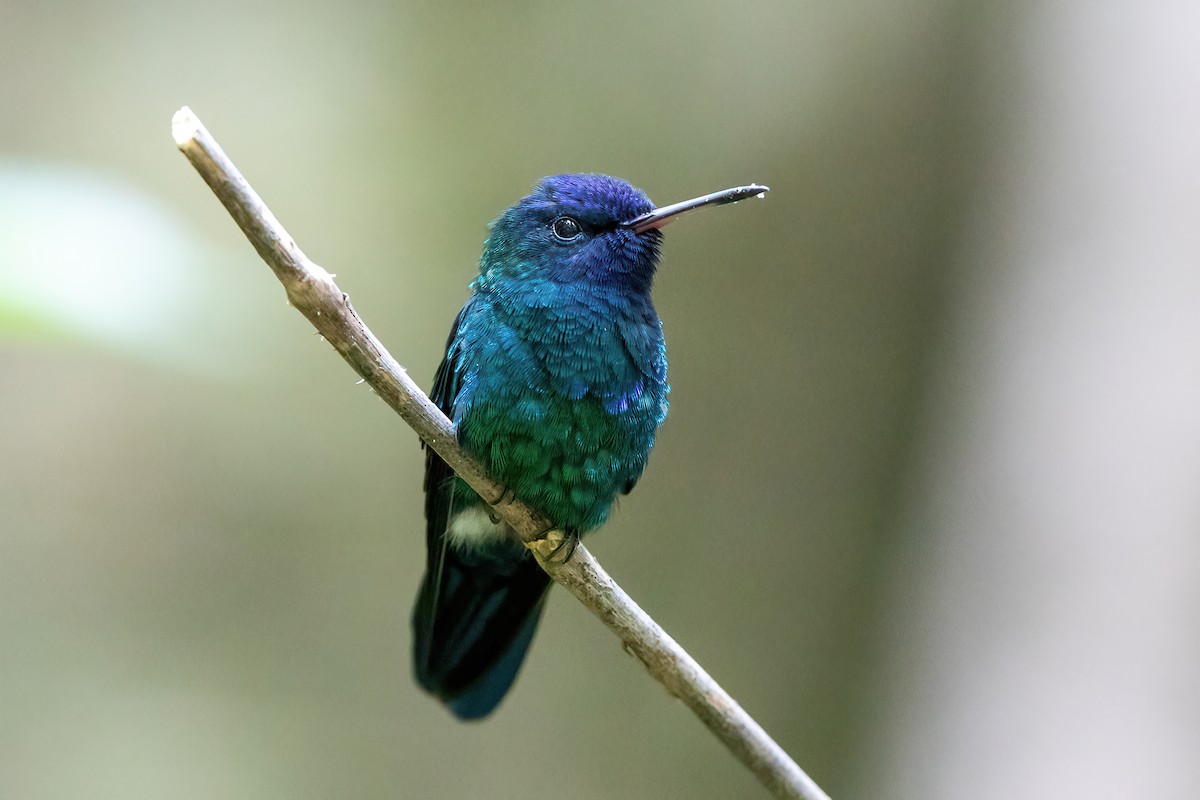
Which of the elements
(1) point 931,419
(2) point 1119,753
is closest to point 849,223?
(1) point 931,419

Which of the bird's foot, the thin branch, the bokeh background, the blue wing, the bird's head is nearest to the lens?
the thin branch

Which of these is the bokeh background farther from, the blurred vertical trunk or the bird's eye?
the bird's eye

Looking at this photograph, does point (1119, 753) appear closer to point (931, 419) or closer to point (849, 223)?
point (931, 419)

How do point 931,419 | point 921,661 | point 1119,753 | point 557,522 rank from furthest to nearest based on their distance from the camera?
point 931,419 → point 921,661 → point 1119,753 → point 557,522

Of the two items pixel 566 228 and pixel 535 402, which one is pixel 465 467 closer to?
pixel 535 402

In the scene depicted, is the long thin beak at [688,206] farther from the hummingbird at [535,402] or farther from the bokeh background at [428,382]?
the bokeh background at [428,382]

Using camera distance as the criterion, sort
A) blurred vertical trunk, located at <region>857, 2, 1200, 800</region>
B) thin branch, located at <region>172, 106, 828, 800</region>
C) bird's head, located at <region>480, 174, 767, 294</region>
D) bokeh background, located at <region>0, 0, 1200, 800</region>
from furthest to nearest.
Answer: bokeh background, located at <region>0, 0, 1200, 800</region> → blurred vertical trunk, located at <region>857, 2, 1200, 800</region> → bird's head, located at <region>480, 174, 767, 294</region> → thin branch, located at <region>172, 106, 828, 800</region>

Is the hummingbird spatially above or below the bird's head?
below

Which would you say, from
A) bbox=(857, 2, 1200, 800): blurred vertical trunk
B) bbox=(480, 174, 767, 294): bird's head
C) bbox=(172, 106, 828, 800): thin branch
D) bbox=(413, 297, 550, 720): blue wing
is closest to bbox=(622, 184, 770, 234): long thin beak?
bbox=(480, 174, 767, 294): bird's head
